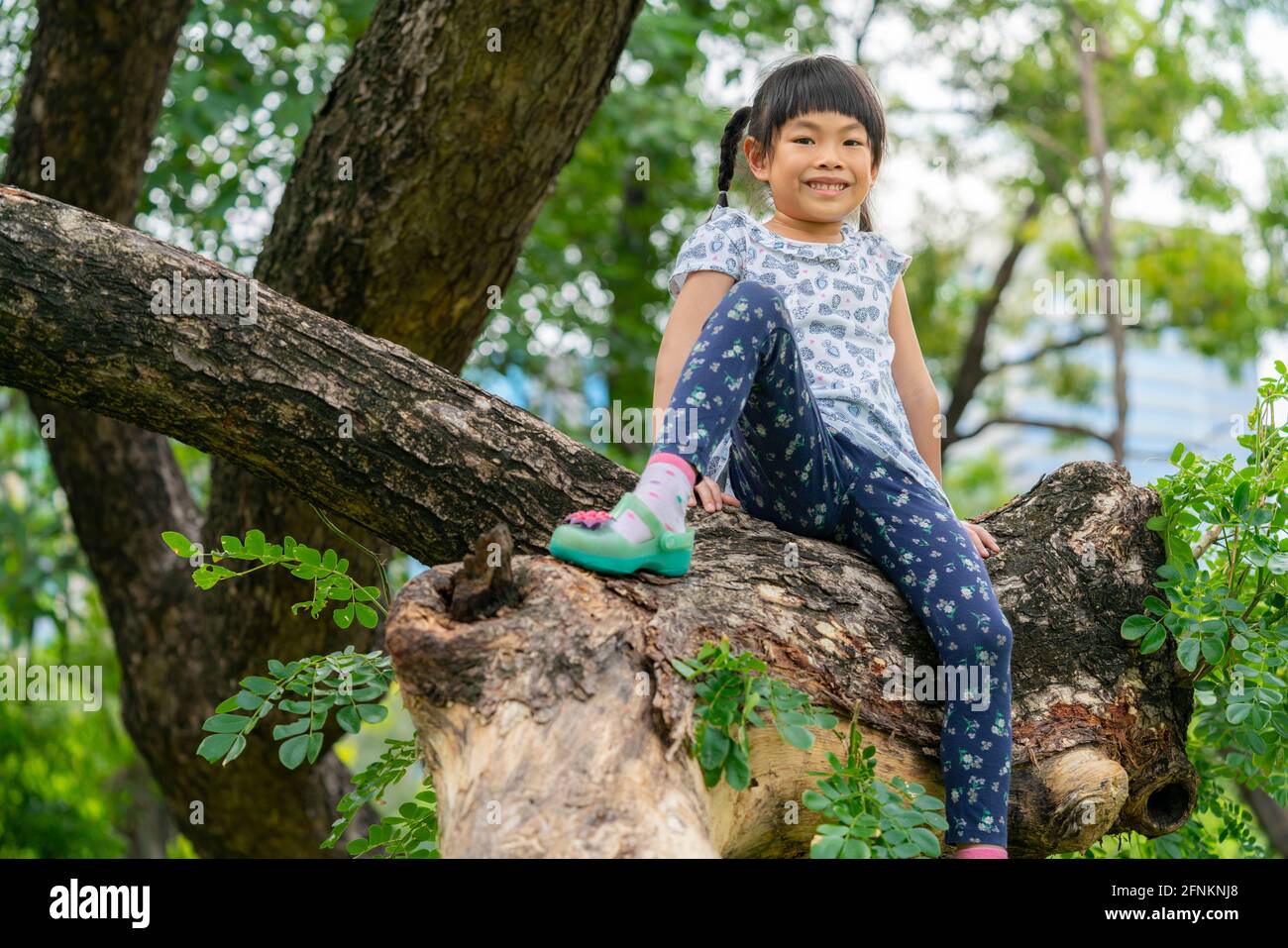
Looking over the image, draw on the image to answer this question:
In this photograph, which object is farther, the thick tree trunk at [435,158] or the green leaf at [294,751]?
the thick tree trunk at [435,158]

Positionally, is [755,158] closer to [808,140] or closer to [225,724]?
[808,140]

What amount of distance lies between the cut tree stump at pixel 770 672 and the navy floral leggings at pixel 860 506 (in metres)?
0.07

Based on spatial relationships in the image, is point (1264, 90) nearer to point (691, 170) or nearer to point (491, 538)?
point (691, 170)

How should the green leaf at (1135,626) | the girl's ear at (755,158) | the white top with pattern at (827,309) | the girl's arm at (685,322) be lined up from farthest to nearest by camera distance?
the girl's ear at (755,158) < the white top with pattern at (827,309) < the girl's arm at (685,322) < the green leaf at (1135,626)

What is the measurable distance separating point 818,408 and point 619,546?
→ 71 centimetres

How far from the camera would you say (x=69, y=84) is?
3920mm

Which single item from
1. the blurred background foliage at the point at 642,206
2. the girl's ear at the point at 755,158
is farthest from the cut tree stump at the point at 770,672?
the blurred background foliage at the point at 642,206

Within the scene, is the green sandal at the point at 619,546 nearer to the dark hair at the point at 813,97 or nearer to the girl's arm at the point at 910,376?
the girl's arm at the point at 910,376

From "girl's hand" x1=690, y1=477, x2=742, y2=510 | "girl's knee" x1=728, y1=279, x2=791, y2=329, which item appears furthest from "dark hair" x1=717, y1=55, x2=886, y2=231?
"girl's hand" x1=690, y1=477, x2=742, y2=510

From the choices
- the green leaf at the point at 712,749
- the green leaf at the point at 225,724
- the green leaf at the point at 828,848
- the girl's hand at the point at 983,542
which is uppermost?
the girl's hand at the point at 983,542

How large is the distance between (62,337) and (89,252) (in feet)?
0.55

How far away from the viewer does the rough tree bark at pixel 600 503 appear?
6.78ft
